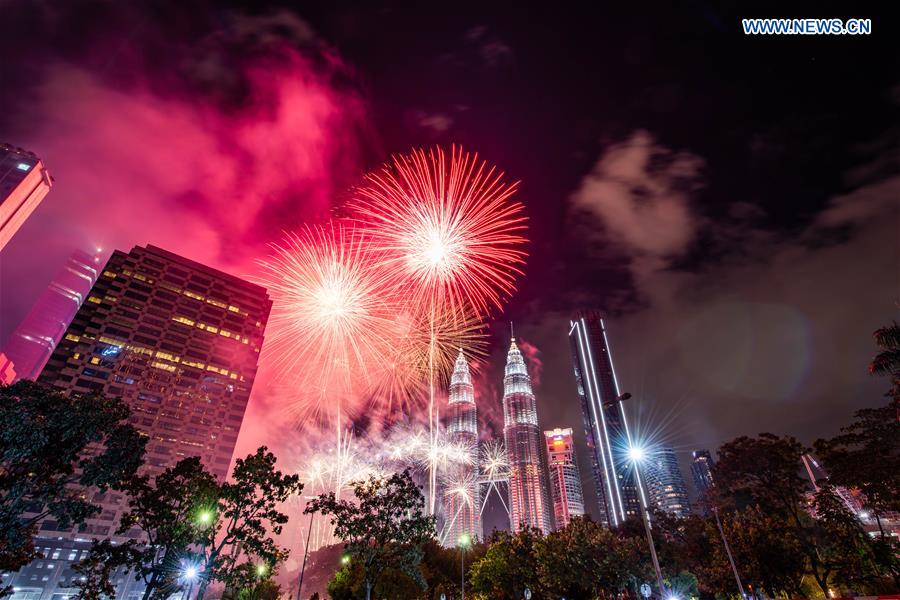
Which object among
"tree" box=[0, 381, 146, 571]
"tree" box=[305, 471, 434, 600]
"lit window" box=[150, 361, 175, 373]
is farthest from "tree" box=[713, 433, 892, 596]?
"lit window" box=[150, 361, 175, 373]

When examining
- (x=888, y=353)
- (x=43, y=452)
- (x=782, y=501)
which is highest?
(x=888, y=353)

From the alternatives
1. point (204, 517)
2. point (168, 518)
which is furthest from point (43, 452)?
point (204, 517)

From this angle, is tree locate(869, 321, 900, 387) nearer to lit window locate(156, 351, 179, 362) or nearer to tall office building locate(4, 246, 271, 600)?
tall office building locate(4, 246, 271, 600)

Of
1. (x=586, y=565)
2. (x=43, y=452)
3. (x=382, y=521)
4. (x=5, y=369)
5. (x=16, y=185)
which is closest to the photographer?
(x=43, y=452)

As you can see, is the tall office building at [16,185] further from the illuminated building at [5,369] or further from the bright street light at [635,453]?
the bright street light at [635,453]

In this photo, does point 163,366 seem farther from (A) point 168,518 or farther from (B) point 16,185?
(A) point 168,518

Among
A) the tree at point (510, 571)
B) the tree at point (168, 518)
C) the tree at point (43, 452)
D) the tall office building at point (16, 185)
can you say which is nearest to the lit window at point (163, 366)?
the tall office building at point (16, 185)
